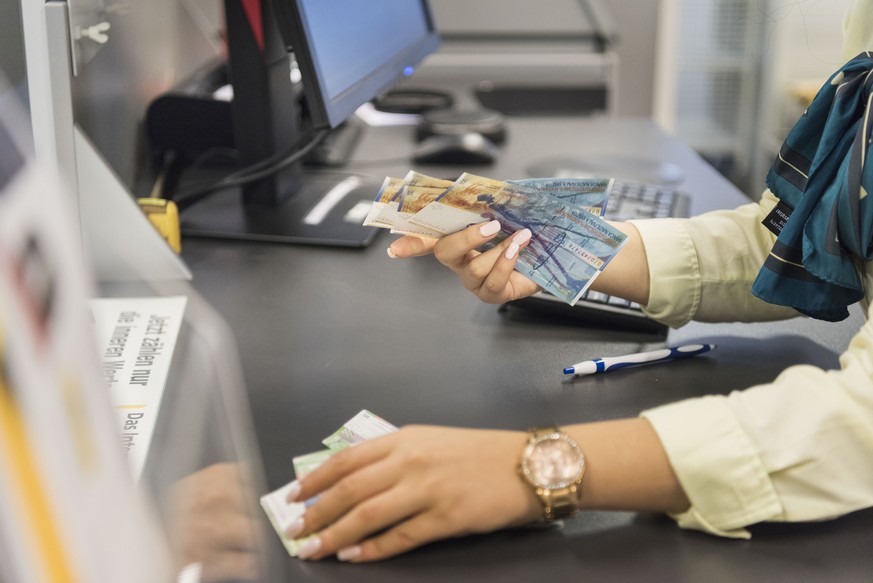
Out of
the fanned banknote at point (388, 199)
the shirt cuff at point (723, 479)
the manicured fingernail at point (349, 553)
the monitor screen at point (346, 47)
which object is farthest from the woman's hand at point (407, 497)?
the monitor screen at point (346, 47)

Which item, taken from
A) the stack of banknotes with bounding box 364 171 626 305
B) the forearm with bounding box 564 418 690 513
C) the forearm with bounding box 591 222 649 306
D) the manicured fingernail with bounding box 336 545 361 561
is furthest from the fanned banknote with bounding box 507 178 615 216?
the manicured fingernail with bounding box 336 545 361 561

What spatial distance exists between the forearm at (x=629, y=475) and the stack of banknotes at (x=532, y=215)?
20 cm

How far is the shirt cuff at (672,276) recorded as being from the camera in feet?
2.85

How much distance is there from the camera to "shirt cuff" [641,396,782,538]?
23.4 inches

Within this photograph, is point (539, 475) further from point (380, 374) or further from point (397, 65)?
point (397, 65)

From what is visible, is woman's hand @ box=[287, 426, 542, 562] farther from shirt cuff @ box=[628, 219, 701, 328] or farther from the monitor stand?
the monitor stand

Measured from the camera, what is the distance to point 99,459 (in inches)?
8.6

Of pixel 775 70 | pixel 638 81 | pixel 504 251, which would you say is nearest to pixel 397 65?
pixel 504 251

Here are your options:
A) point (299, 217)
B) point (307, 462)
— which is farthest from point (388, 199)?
point (299, 217)

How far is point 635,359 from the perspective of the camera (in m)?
0.82

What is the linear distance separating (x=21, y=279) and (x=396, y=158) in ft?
4.42

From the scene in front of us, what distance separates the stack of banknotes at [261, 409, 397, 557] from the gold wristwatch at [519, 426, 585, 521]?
0.14m

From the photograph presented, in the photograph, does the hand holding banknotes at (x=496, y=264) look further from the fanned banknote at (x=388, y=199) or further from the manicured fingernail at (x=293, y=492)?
the manicured fingernail at (x=293, y=492)

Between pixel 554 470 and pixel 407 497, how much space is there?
10 centimetres
